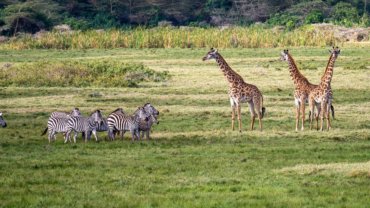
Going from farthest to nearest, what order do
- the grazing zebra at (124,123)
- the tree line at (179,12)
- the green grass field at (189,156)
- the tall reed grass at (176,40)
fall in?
the tree line at (179,12), the tall reed grass at (176,40), the grazing zebra at (124,123), the green grass field at (189,156)

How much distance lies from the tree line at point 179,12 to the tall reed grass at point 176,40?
28.9ft

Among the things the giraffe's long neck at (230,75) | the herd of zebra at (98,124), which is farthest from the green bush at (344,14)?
the herd of zebra at (98,124)

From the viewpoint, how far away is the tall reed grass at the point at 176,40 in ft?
166

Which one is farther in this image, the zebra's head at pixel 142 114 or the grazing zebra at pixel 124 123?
the zebra's head at pixel 142 114

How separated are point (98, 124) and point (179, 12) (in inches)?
2060

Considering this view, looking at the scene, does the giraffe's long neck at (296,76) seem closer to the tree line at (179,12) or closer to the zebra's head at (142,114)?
the zebra's head at (142,114)

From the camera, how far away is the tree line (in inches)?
2452

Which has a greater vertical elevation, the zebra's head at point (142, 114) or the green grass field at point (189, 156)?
the zebra's head at point (142, 114)

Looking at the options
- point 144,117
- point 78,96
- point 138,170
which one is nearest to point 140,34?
point 78,96

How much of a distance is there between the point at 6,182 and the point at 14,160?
230 centimetres

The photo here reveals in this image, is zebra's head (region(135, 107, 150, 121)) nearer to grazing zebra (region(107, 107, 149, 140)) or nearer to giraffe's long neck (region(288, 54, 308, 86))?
grazing zebra (region(107, 107, 149, 140))

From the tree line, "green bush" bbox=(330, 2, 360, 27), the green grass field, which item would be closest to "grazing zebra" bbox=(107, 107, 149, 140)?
the green grass field

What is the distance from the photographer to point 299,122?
862 inches

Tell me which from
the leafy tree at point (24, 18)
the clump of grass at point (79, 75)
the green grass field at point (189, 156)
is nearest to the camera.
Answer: the green grass field at point (189, 156)
